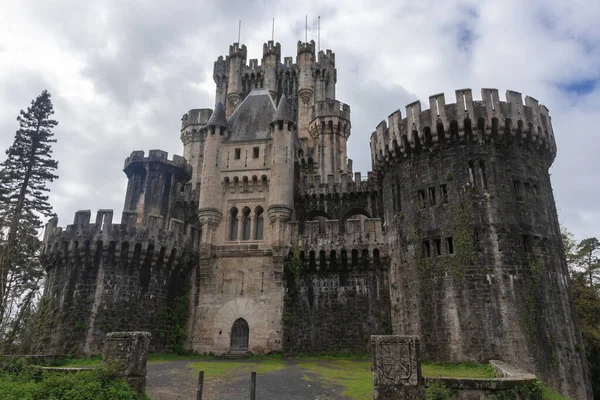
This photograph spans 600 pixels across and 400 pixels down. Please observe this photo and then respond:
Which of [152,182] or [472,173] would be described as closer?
[472,173]

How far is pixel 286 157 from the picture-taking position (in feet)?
102

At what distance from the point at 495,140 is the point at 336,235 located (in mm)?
10665

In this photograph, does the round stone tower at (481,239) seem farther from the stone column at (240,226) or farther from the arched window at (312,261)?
the stone column at (240,226)

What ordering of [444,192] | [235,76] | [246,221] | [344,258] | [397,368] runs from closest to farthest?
[397,368], [444,192], [344,258], [246,221], [235,76]

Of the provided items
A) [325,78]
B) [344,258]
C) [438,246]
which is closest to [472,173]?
[438,246]

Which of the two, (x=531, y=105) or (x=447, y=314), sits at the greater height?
(x=531, y=105)

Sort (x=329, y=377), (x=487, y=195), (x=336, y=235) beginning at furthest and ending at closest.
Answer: (x=336, y=235) < (x=487, y=195) < (x=329, y=377)

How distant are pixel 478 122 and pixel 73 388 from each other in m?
22.6

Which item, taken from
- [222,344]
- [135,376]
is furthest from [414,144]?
[135,376]

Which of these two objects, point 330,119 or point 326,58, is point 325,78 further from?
point 330,119

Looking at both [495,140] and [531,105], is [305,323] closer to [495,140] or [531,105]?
[495,140]

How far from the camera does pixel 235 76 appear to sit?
4928 centimetres

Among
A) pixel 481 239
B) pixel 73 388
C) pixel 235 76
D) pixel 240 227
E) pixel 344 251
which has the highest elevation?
pixel 235 76

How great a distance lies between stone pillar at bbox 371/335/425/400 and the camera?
12070mm
